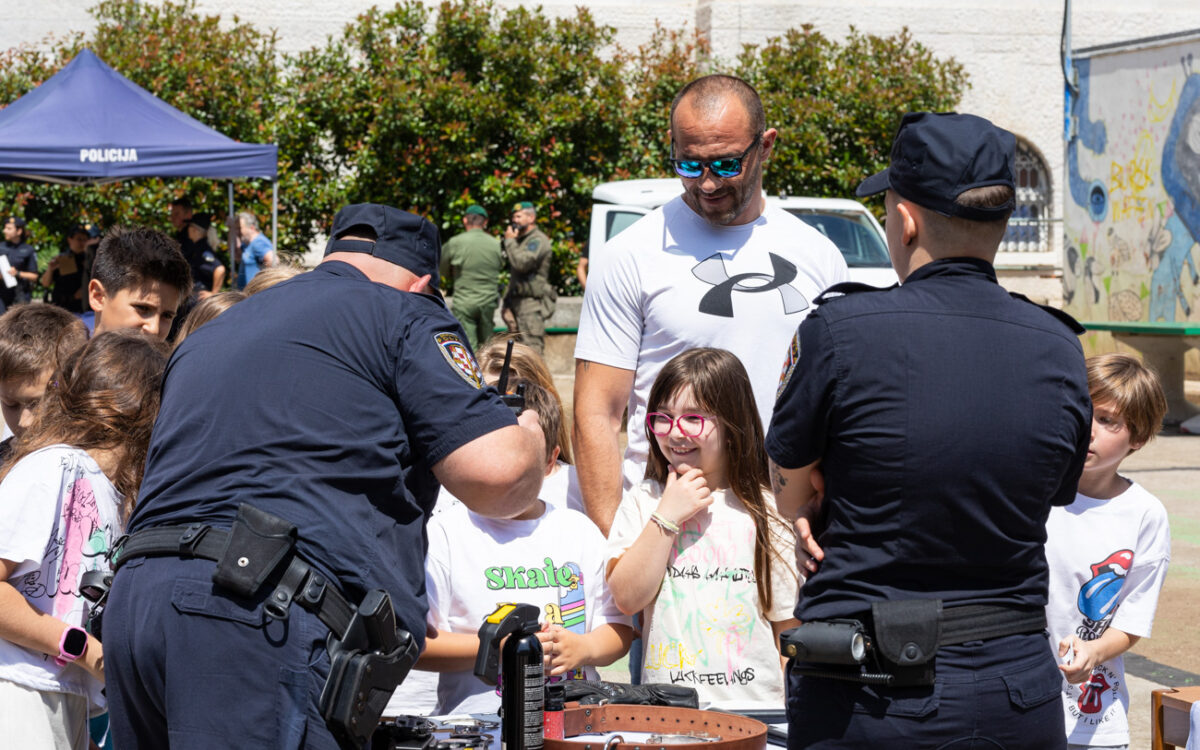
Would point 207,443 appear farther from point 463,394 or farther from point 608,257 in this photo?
point 608,257

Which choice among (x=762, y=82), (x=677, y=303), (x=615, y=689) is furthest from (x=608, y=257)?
(x=762, y=82)

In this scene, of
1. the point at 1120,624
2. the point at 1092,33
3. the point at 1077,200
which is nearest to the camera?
the point at 1120,624

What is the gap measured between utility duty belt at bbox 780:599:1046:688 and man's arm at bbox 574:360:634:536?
1.46 meters

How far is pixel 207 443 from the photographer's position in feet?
7.96

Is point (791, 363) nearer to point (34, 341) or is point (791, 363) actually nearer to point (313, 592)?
point (313, 592)

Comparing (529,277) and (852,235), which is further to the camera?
(529,277)

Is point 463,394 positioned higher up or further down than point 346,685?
higher up

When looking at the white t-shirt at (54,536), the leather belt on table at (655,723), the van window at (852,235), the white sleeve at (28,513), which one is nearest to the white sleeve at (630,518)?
the leather belt on table at (655,723)

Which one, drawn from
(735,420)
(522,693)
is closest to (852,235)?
(735,420)

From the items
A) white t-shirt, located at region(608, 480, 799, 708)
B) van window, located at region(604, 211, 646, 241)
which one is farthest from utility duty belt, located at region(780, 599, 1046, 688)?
van window, located at region(604, 211, 646, 241)

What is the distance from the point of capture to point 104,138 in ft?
38.0

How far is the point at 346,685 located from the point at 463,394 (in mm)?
588

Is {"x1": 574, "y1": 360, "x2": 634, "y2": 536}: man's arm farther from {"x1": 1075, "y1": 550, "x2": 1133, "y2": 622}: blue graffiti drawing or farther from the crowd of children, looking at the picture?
{"x1": 1075, "y1": 550, "x2": 1133, "y2": 622}: blue graffiti drawing

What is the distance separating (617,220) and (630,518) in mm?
8531
